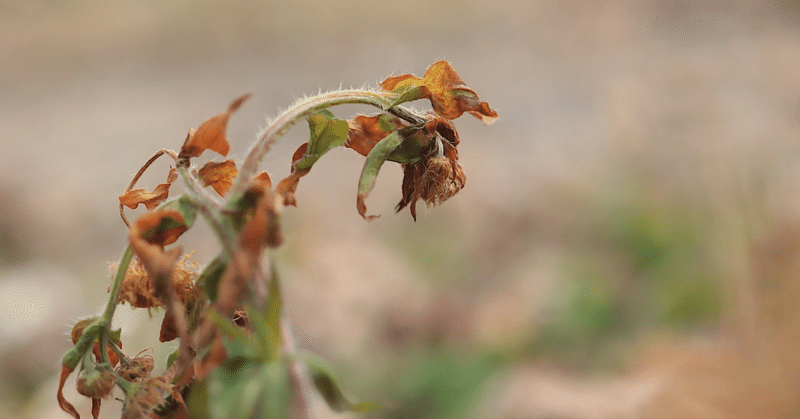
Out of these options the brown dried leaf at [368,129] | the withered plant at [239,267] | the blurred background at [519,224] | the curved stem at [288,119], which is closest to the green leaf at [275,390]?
the withered plant at [239,267]

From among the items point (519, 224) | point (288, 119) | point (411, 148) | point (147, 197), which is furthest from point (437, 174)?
point (519, 224)

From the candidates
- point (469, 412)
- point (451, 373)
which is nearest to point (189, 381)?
point (469, 412)

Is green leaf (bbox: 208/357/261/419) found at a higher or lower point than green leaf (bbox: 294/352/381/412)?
lower

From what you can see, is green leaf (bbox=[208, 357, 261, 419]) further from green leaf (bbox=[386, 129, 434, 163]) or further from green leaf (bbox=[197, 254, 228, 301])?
green leaf (bbox=[386, 129, 434, 163])

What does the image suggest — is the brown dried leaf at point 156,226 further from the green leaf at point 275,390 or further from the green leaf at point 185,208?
the green leaf at point 275,390

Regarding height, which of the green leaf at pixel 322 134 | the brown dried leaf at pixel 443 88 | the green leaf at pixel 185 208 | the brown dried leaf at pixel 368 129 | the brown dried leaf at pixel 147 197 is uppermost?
the brown dried leaf at pixel 443 88

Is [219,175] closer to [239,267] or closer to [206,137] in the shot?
[206,137]

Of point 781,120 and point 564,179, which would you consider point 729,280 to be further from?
point 781,120

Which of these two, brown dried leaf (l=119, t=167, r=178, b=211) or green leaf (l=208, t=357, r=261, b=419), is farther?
brown dried leaf (l=119, t=167, r=178, b=211)

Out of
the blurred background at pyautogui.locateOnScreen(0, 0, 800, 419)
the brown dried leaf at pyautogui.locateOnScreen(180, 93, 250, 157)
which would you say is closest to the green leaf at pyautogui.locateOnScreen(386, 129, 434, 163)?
the brown dried leaf at pyautogui.locateOnScreen(180, 93, 250, 157)
